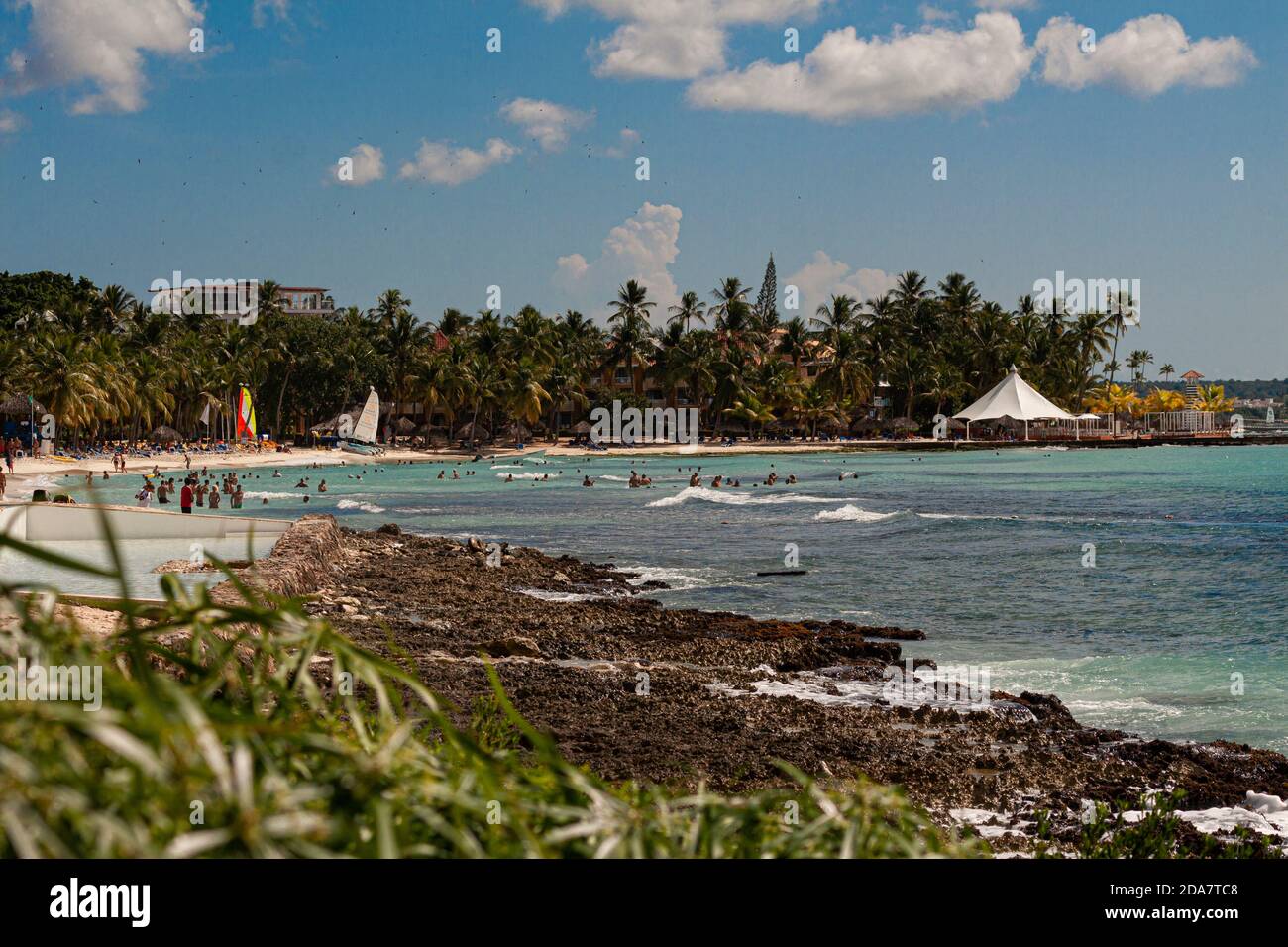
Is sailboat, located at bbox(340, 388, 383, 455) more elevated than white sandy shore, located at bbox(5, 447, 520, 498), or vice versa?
sailboat, located at bbox(340, 388, 383, 455)

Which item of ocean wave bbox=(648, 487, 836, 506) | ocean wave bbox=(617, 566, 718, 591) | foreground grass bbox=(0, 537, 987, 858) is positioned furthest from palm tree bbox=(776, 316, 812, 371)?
foreground grass bbox=(0, 537, 987, 858)

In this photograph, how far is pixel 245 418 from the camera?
3565 inches

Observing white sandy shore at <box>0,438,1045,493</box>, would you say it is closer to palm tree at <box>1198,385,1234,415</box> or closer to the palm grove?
the palm grove

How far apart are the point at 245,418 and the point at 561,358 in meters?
31.4

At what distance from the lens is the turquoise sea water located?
1619cm

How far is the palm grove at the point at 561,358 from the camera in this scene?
93.4 meters

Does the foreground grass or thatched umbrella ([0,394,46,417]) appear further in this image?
thatched umbrella ([0,394,46,417])

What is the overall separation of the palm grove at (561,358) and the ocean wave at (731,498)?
46916mm

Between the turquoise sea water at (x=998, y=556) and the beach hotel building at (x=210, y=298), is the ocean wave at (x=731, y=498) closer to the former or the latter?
the turquoise sea water at (x=998, y=556)

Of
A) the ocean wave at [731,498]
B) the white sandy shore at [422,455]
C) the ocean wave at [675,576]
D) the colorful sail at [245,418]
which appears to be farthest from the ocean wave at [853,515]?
the colorful sail at [245,418]

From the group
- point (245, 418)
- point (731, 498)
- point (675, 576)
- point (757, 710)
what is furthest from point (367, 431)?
point (757, 710)

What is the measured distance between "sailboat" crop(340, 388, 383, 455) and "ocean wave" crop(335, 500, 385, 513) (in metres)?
46.5

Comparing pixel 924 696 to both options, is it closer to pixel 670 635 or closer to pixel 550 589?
pixel 670 635
